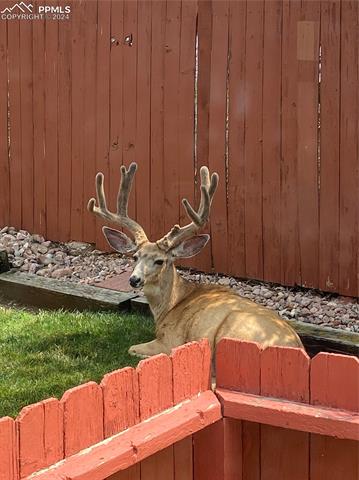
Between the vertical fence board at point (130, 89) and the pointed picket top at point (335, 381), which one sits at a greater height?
the vertical fence board at point (130, 89)

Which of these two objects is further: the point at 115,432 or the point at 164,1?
the point at 164,1

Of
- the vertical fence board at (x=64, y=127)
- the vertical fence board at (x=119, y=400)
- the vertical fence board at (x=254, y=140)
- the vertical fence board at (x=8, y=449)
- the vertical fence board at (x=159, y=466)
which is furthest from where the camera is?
the vertical fence board at (x=64, y=127)

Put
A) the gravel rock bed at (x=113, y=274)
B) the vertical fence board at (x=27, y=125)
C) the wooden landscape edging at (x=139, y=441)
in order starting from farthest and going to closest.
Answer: the vertical fence board at (x=27, y=125) → the gravel rock bed at (x=113, y=274) → the wooden landscape edging at (x=139, y=441)

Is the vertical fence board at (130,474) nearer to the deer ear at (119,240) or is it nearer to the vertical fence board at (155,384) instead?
the vertical fence board at (155,384)

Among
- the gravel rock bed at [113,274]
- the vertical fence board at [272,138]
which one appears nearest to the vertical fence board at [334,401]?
the gravel rock bed at [113,274]

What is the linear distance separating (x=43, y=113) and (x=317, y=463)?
654 cm

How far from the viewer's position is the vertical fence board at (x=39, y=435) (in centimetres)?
268

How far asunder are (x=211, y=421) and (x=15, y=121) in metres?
6.71

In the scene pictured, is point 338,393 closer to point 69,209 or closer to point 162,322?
point 162,322

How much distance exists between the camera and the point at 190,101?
827 cm

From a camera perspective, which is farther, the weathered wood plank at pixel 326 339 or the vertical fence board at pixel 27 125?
the vertical fence board at pixel 27 125

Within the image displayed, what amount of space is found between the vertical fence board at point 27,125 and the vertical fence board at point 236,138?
7.71 ft

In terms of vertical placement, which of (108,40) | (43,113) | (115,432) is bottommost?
(115,432)

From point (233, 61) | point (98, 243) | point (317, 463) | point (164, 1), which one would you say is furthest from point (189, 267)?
point (317, 463)
